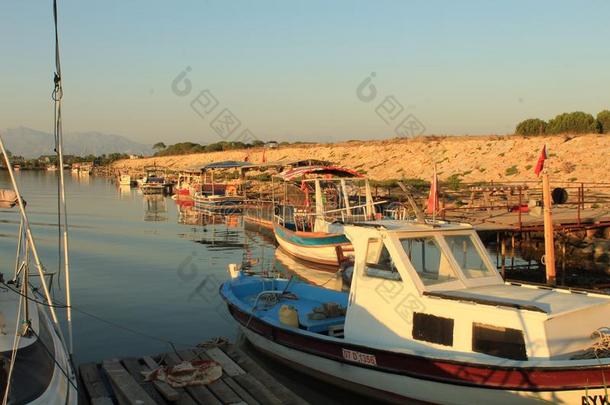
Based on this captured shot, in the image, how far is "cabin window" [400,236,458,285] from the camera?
1179 centimetres

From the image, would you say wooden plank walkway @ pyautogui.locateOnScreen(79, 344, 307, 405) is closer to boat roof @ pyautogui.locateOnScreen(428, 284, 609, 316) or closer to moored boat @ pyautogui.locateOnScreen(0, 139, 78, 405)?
moored boat @ pyautogui.locateOnScreen(0, 139, 78, 405)

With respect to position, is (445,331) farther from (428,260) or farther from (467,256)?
(467,256)

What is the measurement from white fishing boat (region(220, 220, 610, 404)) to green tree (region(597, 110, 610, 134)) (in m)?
68.2

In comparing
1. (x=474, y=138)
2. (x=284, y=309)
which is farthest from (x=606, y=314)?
(x=474, y=138)

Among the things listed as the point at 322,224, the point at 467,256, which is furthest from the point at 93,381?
the point at 322,224

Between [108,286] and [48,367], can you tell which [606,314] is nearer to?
[48,367]

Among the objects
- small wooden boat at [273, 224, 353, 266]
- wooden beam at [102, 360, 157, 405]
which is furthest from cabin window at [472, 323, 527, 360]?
small wooden boat at [273, 224, 353, 266]

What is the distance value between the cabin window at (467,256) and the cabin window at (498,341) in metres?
1.78

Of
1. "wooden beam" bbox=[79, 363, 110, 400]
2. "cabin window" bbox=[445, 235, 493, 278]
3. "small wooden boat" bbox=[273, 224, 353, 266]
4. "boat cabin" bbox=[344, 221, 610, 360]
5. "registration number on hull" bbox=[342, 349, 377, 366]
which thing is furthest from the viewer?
"small wooden boat" bbox=[273, 224, 353, 266]

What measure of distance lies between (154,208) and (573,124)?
5251 centimetres

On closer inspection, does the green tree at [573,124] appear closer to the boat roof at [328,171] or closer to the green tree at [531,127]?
the green tree at [531,127]

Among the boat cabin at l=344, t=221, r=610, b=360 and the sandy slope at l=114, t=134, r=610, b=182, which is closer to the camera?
the boat cabin at l=344, t=221, r=610, b=360

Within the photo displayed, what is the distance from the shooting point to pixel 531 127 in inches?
3351

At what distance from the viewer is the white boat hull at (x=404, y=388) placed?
9645 millimetres
